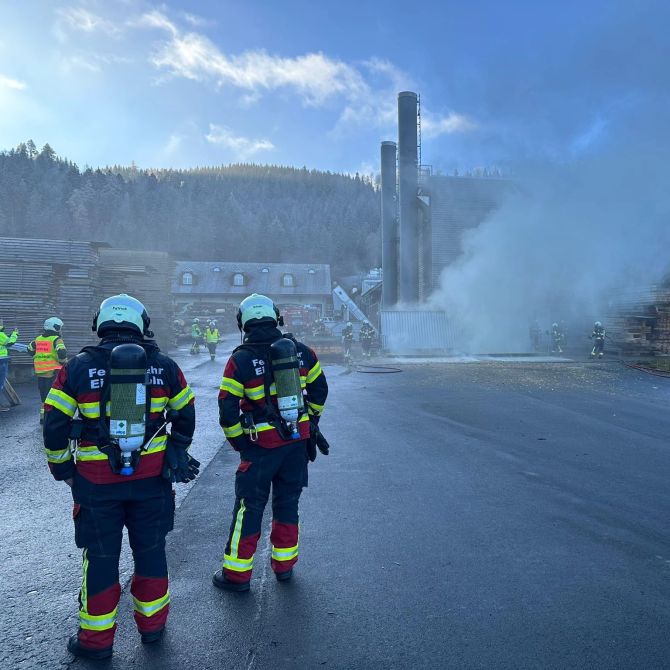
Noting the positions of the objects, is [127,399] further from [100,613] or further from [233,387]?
[100,613]

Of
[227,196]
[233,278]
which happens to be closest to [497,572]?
[233,278]

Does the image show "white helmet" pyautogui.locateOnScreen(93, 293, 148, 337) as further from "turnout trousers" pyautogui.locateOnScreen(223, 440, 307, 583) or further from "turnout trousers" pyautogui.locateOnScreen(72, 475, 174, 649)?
"turnout trousers" pyautogui.locateOnScreen(223, 440, 307, 583)

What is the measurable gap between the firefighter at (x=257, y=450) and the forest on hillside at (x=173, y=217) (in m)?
63.9

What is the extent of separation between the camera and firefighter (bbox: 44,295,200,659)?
2.27 m

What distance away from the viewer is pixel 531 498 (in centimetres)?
439

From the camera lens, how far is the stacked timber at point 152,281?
19.3 meters

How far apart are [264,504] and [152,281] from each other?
20.0 meters

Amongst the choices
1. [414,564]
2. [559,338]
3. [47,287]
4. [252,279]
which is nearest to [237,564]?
[414,564]

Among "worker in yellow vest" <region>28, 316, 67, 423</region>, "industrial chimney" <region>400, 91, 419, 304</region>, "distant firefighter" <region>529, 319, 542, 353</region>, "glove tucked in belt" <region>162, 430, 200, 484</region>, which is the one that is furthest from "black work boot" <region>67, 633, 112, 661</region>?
"industrial chimney" <region>400, 91, 419, 304</region>

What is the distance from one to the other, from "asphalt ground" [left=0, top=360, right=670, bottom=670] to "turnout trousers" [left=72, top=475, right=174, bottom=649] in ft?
0.49

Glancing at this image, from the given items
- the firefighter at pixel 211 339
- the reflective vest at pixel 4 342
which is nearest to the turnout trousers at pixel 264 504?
the reflective vest at pixel 4 342

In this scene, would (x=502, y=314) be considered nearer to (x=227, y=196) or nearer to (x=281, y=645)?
(x=281, y=645)

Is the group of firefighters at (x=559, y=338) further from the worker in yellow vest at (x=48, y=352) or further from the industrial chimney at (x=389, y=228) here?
the worker in yellow vest at (x=48, y=352)

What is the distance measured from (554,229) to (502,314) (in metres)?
4.36
